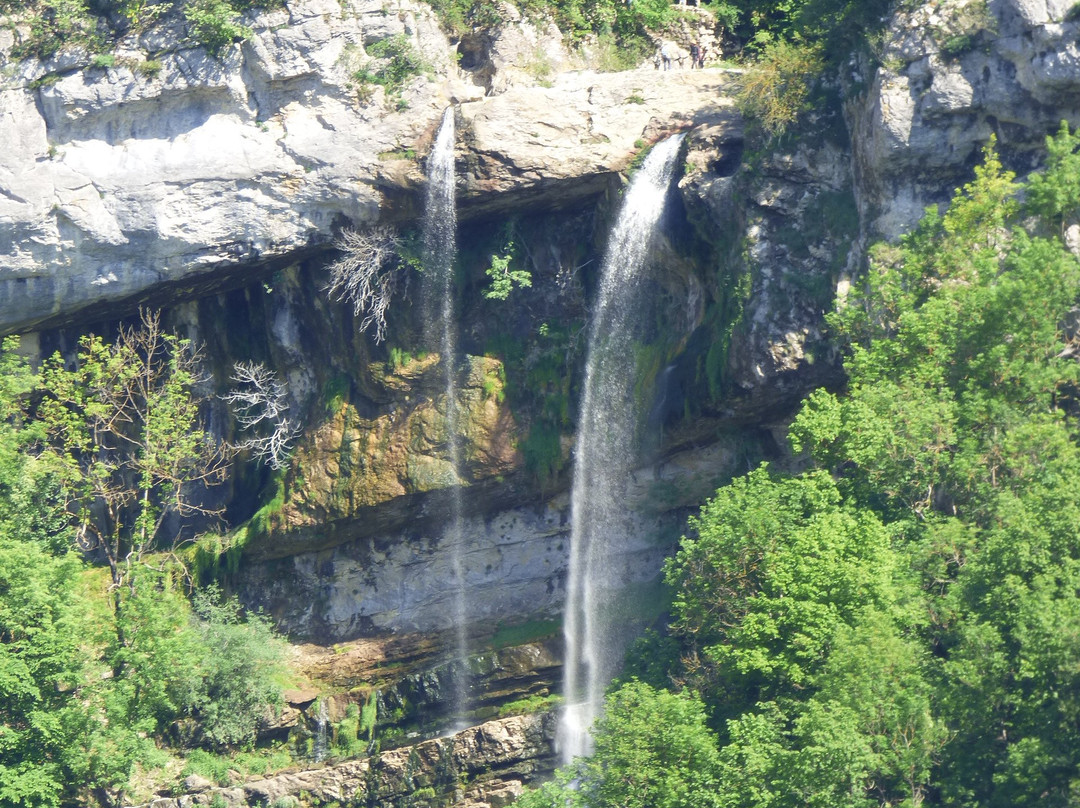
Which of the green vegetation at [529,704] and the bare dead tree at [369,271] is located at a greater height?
the bare dead tree at [369,271]

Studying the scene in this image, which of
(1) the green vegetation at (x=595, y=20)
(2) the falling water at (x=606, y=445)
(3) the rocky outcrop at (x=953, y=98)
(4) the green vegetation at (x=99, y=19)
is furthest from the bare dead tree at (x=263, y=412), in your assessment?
(3) the rocky outcrop at (x=953, y=98)

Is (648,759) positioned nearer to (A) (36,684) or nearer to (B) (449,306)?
(A) (36,684)

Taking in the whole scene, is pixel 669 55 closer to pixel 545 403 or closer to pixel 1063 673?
pixel 545 403

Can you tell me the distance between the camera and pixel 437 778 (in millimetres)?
33625

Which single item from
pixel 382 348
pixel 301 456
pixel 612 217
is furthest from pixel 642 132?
pixel 301 456

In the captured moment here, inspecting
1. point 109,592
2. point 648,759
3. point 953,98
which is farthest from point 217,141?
point 648,759

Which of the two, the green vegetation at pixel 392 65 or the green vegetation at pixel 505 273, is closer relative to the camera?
the green vegetation at pixel 505 273

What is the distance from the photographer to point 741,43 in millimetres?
37844

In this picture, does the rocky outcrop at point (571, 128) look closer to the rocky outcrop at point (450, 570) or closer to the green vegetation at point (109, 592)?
the rocky outcrop at point (450, 570)

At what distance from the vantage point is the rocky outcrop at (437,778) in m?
33.5

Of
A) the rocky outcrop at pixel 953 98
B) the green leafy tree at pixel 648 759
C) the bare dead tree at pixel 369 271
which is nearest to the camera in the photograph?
the green leafy tree at pixel 648 759

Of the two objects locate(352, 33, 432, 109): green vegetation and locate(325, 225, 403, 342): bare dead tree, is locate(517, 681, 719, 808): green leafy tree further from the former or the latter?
locate(352, 33, 432, 109): green vegetation

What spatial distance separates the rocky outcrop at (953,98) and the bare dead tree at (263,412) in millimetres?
14202

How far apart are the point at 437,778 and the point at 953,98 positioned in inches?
620
